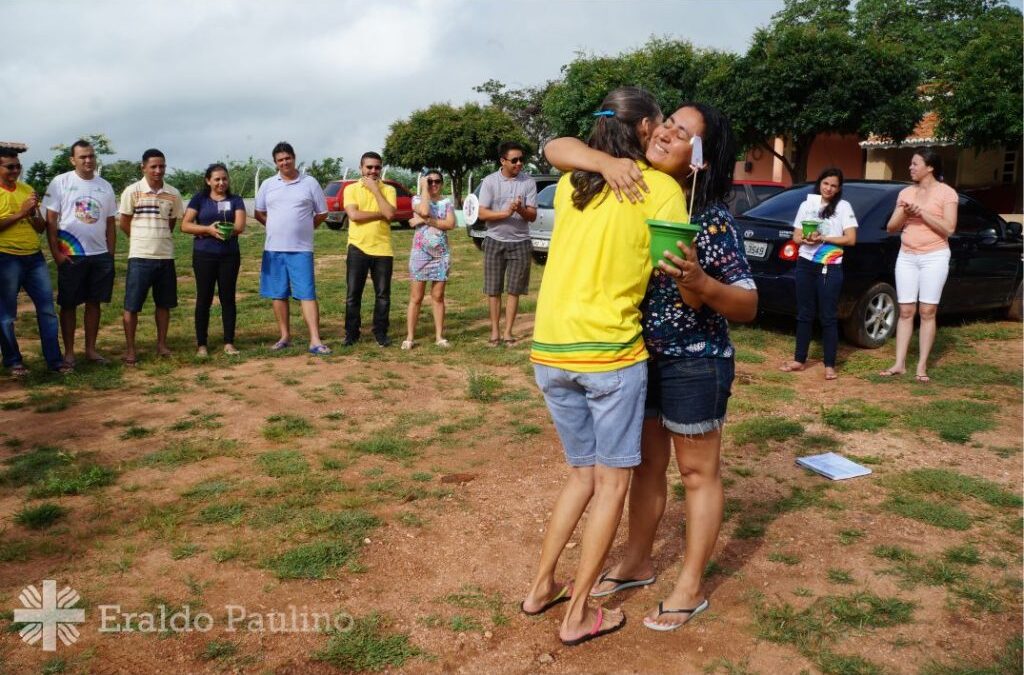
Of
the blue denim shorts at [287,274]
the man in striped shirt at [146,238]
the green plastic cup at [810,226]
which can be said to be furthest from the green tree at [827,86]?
the man in striped shirt at [146,238]

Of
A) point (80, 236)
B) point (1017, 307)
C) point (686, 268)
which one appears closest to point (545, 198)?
point (1017, 307)

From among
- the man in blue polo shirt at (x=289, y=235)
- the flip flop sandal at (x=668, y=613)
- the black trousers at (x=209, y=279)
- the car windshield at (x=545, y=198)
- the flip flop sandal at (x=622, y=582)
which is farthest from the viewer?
the car windshield at (x=545, y=198)

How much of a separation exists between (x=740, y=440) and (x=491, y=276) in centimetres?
331

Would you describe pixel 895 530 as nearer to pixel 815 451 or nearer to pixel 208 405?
pixel 815 451

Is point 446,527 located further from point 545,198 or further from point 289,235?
point 545,198

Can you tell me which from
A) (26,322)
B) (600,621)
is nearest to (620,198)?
(600,621)

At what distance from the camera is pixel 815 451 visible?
516 cm

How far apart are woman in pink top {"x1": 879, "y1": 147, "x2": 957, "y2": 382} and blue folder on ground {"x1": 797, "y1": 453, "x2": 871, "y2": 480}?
2.30m

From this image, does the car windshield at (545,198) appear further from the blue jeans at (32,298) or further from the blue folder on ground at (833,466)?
the blue folder on ground at (833,466)

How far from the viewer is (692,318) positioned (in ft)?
9.30

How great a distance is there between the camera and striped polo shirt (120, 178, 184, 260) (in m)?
7.15

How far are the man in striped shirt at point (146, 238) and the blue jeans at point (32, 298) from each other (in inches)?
22.9

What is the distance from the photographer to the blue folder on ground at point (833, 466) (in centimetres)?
471

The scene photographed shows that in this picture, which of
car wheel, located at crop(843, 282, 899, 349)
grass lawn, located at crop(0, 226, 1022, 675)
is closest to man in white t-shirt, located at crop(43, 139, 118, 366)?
grass lawn, located at crop(0, 226, 1022, 675)
